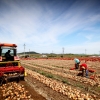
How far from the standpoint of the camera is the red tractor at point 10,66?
812cm

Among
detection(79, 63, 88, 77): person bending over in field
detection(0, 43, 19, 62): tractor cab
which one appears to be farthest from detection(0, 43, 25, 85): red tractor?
detection(79, 63, 88, 77): person bending over in field

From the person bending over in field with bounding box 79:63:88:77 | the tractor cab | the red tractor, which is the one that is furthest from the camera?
the person bending over in field with bounding box 79:63:88:77

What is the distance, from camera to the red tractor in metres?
8.12

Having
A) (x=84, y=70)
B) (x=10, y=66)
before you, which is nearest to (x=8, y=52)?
(x=10, y=66)

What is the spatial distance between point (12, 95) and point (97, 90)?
4.99 metres

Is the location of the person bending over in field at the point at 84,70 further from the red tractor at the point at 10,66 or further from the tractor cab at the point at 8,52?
the tractor cab at the point at 8,52

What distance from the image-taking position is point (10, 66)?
8.85 metres

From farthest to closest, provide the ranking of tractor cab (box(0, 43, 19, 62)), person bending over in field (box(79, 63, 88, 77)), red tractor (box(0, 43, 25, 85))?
1. person bending over in field (box(79, 63, 88, 77))
2. tractor cab (box(0, 43, 19, 62))
3. red tractor (box(0, 43, 25, 85))

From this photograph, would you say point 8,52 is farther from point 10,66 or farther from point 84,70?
point 84,70

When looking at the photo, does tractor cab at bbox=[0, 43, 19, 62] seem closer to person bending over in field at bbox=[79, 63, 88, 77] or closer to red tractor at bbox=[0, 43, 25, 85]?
red tractor at bbox=[0, 43, 25, 85]

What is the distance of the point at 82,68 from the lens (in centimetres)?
1078

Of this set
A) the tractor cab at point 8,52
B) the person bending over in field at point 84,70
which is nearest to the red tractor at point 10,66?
the tractor cab at point 8,52

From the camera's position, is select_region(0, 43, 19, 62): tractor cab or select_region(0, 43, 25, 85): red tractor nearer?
select_region(0, 43, 25, 85): red tractor

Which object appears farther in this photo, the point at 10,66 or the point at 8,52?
the point at 8,52
